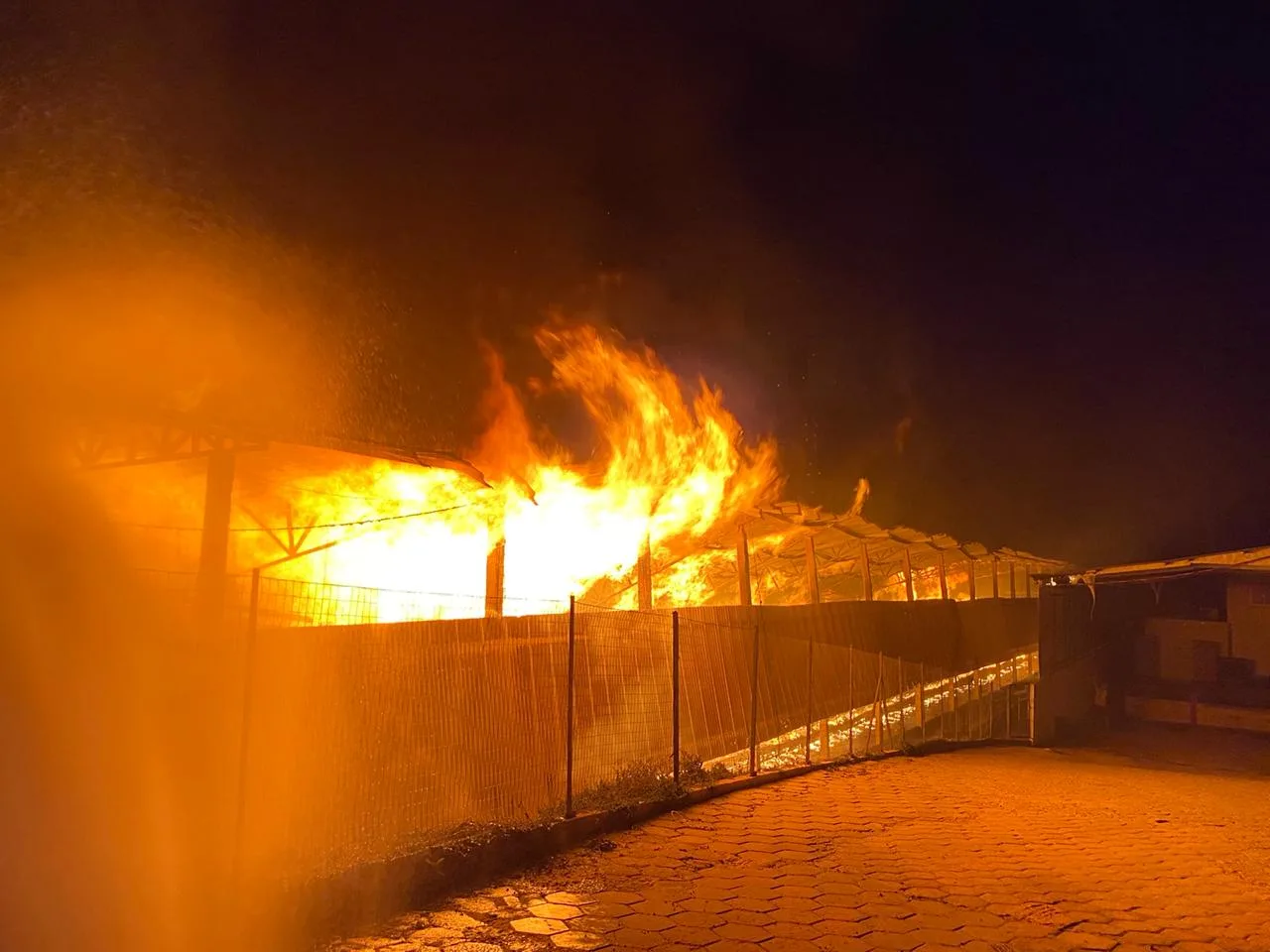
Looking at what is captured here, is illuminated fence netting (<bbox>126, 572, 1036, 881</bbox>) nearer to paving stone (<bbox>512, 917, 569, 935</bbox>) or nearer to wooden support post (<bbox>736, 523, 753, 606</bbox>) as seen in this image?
paving stone (<bbox>512, 917, 569, 935</bbox>)

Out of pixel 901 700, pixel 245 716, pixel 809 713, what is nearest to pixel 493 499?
pixel 809 713

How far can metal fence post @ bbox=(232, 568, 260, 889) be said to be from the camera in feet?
17.6

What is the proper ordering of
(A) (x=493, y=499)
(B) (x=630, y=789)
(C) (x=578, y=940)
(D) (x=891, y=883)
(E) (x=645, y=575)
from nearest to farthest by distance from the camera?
(C) (x=578, y=940) → (D) (x=891, y=883) → (B) (x=630, y=789) → (A) (x=493, y=499) → (E) (x=645, y=575)

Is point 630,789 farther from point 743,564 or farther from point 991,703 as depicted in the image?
point 991,703

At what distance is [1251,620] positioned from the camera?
23.2 metres

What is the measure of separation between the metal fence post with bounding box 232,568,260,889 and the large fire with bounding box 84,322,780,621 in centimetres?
770

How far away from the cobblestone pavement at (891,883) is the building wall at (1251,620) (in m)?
14.5

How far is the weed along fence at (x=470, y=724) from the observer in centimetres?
598

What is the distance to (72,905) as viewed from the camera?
5004mm

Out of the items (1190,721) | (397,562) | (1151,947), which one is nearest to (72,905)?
(1151,947)

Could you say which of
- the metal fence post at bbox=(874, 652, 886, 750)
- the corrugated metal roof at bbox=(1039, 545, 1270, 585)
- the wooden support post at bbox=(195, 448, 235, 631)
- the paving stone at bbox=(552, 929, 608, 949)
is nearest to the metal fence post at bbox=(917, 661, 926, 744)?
the metal fence post at bbox=(874, 652, 886, 750)

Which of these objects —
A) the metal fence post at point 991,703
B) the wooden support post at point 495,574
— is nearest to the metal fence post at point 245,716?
the wooden support post at point 495,574

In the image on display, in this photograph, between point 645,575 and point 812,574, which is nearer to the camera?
point 645,575

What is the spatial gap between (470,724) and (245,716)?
2.27 m
